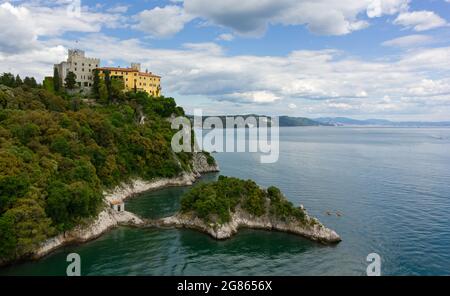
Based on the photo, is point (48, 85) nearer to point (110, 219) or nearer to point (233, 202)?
point (110, 219)

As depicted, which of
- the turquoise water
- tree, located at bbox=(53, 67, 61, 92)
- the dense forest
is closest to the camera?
the turquoise water

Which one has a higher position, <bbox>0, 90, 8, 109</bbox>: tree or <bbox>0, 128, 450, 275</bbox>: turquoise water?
<bbox>0, 90, 8, 109</bbox>: tree

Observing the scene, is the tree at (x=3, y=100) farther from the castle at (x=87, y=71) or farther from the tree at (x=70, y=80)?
the castle at (x=87, y=71)

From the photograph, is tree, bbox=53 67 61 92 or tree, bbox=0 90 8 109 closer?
tree, bbox=0 90 8 109

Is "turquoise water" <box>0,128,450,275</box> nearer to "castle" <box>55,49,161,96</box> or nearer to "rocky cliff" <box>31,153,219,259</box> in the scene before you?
"rocky cliff" <box>31,153,219,259</box>

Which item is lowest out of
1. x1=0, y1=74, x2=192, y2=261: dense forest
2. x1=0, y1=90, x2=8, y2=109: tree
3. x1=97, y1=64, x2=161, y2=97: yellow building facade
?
x1=0, y1=74, x2=192, y2=261: dense forest

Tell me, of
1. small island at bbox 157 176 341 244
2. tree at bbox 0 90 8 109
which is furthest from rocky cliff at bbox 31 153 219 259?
tree at bbox 0 90 8 109
